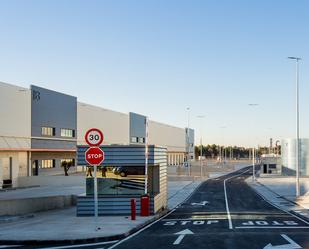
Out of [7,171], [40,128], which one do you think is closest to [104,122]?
[40,128]

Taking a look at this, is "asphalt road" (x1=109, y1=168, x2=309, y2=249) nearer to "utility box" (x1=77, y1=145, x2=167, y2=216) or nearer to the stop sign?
"utility box" (x1=77, y1=145, x2=167, y2=216)

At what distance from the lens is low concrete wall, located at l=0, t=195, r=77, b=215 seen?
24.2m

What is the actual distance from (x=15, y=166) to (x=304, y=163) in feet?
159

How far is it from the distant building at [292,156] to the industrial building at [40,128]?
28347 mm

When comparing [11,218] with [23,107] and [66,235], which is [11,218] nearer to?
[66,235]

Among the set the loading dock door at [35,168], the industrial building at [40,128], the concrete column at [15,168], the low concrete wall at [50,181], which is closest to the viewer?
the industrial building at [40,128]

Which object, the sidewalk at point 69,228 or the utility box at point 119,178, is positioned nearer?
the sidewalk at point 69,228

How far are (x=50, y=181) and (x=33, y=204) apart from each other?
103 ft

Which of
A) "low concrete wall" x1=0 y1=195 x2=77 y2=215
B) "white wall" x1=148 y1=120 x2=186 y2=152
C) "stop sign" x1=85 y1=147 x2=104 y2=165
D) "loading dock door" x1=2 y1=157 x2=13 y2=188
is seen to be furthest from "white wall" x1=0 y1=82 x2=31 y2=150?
"white wall" x1=148 y1=120 x2=186 y2=152

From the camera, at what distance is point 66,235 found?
1670cm

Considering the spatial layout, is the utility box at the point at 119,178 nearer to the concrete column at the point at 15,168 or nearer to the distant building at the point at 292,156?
the concrete column at the point at 15,168

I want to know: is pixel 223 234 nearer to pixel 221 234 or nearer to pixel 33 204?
pixel 221 234

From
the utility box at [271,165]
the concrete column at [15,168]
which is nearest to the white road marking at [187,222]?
the concrete column at [15,168]

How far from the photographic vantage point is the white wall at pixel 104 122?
233ft
